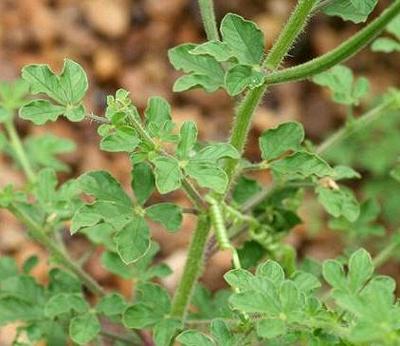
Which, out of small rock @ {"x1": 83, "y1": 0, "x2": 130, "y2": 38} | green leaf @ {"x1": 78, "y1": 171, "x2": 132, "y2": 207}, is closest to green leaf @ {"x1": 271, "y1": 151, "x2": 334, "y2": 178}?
green leaf @ {"x1": 78, "y1": 171, "x2": 132, "y2": 207}

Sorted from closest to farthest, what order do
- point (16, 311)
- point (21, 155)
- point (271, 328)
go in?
point (271, 328) < point (16, 311) < point (21, 155)

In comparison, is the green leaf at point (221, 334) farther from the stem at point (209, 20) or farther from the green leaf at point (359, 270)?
→ the stem at point (209, 20)

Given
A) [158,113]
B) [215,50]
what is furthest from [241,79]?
[158,113]

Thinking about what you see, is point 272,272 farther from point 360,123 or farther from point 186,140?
Result: point 360,123

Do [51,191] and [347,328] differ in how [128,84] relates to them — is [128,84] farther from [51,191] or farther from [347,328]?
[347,328]

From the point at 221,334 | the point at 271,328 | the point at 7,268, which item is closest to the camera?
the point at 271,328

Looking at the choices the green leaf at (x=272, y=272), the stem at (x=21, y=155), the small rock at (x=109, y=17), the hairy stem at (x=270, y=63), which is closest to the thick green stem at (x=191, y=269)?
the hairy stem at (x=270, y=63)

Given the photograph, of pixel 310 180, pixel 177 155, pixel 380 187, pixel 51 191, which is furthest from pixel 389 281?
pixel 380 187

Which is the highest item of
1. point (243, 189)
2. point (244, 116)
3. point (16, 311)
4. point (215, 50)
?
point (215, 50)

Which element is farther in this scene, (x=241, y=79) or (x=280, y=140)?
(x=280, y=140)
